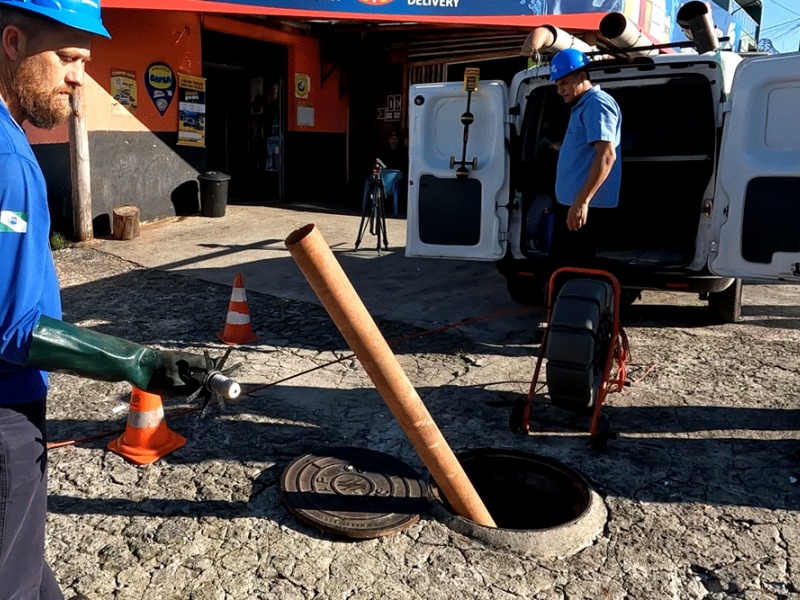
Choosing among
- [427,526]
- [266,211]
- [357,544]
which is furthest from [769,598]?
[266,211]

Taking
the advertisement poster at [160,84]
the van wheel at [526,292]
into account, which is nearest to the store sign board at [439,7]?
the advertisement poster at [160,84]

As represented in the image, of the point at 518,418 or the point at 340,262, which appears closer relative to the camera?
the point at 518,418

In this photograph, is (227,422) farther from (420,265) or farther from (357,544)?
(420,265)

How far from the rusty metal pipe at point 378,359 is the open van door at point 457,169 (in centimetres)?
300

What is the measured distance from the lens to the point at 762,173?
4473mm

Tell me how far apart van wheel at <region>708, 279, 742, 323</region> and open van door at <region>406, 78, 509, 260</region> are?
2063 mm

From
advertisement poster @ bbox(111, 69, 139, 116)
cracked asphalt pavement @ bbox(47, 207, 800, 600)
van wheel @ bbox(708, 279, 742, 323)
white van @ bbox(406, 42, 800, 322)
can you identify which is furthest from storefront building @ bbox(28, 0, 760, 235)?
van wheel @ bbox(708, 279, 742, 323)

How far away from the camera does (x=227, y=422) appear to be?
4082 millimetres

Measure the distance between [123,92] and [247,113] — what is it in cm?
449

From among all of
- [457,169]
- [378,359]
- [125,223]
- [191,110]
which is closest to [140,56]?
[191,110]

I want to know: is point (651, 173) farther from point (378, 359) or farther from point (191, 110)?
point (191, 110)

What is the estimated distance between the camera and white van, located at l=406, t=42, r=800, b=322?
4477 millimetres

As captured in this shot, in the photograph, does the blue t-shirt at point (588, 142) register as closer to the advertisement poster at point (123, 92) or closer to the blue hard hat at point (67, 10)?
the blue hard hat at point (67, 10)

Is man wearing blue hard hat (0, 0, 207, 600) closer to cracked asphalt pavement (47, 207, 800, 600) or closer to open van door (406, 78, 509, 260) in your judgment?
cracked asphalt pavement (47, 207, 800, 600)
